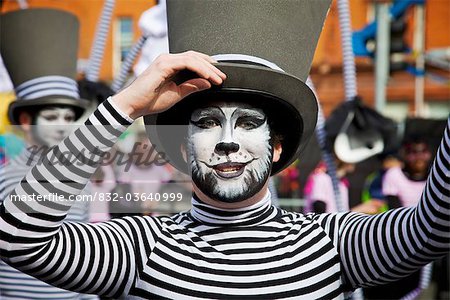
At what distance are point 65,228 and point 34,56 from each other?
7.93 feet

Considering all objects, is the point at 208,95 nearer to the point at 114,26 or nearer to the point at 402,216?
the point at 402,216

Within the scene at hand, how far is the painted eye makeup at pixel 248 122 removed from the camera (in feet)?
7.02

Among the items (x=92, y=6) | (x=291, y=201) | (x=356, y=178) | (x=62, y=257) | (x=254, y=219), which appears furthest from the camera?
(x=92, y=6)

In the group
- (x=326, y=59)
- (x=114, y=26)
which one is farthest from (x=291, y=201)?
(x=114, y=26)

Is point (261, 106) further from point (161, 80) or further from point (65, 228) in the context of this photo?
point (65, 228)

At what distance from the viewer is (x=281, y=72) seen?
2.15m

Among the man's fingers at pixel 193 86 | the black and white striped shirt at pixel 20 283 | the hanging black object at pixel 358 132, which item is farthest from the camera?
the hanging black object at pixel 358 132

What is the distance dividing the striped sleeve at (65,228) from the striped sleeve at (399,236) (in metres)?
0.55

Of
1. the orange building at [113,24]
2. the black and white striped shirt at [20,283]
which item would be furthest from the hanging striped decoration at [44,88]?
the orange building at [113,24]

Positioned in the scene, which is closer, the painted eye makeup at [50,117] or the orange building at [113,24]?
the painted eye makeup at [50,117]

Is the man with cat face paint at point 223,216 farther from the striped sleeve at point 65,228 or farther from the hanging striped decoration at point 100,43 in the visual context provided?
the hanging striped decoration at point 100,43

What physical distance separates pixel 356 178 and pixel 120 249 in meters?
5.61

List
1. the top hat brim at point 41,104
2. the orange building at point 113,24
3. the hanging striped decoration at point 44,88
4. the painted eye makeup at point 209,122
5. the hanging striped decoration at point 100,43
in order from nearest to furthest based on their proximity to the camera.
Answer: the painted eye makeup at point 209,122
the top hat brim at point 41,104
the hanging striped decoration at point 44,88
the hanging striped decoration at point 100,43
the orange building at point 113,24

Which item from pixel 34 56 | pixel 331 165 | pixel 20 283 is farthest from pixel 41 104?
pixel 331 165
